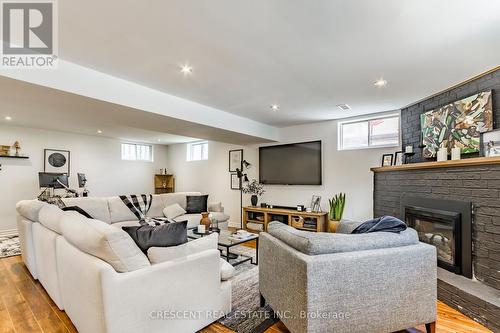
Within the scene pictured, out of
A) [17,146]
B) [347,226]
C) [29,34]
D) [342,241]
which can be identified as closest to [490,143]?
[347,226]

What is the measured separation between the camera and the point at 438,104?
11.5ft

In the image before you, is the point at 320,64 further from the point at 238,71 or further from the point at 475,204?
the point at 475,204

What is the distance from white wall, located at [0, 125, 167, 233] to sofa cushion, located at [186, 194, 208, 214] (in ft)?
9.97

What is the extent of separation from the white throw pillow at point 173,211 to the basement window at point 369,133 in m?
3.52

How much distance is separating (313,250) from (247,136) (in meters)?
3.74

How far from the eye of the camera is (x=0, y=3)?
1734 mm

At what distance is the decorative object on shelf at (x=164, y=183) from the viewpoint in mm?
8250

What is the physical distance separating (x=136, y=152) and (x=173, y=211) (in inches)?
145

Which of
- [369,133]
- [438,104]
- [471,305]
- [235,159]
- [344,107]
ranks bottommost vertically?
[471,305]

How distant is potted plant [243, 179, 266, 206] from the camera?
235 inches

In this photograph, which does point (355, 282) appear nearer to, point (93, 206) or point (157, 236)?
point (157, 236)

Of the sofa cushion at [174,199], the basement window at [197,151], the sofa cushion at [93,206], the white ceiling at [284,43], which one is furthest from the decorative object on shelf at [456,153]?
the basement window at [197,151]

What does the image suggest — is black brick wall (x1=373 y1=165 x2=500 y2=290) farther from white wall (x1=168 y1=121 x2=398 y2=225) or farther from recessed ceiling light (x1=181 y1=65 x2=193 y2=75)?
recessed ceiling light (x1=181 y1=65 x2=193 y2=75)

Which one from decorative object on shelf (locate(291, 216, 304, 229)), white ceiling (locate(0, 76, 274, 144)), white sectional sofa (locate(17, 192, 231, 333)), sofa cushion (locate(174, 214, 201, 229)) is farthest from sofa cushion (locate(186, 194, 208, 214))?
white sectional sofa (locate(17, 192, 231, 333))
